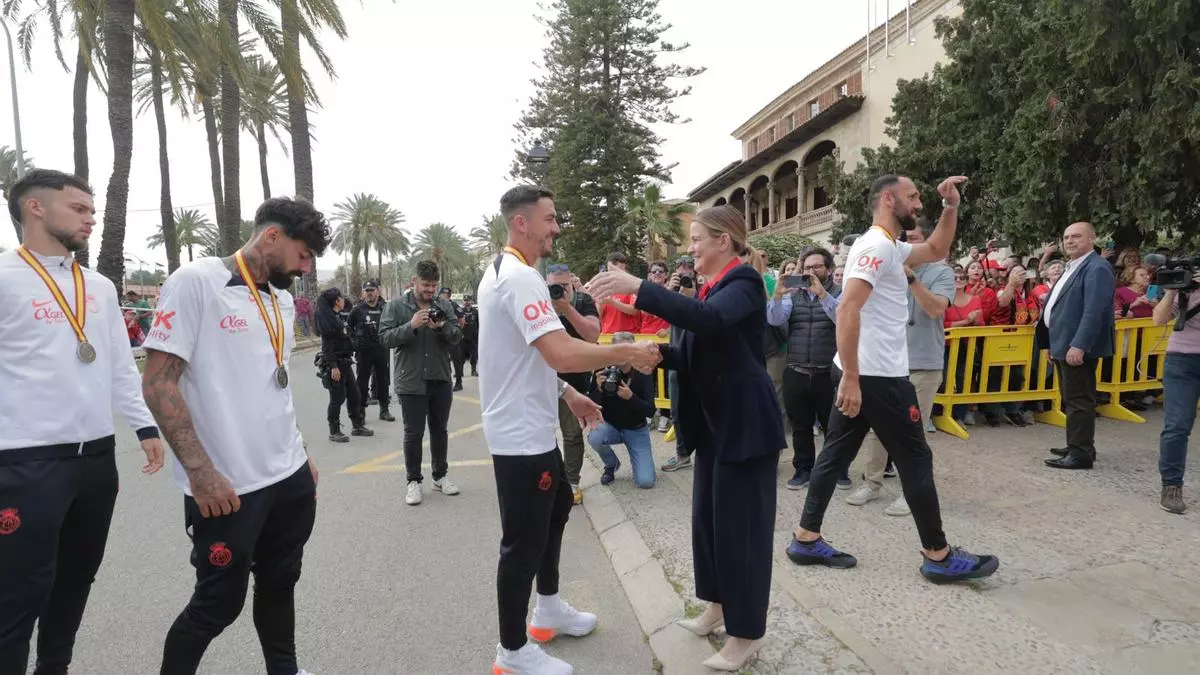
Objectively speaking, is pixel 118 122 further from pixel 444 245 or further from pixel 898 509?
pixel 444 245

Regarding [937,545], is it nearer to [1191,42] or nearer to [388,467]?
[388,467]

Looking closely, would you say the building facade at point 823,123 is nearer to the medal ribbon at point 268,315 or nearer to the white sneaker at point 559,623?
the white sneaker at point 559,623

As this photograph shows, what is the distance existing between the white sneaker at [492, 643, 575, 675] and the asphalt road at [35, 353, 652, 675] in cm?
24

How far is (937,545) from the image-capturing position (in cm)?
343

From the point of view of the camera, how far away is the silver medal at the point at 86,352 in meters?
2.43

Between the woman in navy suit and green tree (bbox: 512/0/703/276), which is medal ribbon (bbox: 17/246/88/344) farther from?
green tree (bbox: 512/0/703/276)

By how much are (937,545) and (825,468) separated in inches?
26.2

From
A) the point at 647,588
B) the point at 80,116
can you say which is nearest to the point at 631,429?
the point at 647,588

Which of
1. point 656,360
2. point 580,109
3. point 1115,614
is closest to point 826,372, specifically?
point 1115,614

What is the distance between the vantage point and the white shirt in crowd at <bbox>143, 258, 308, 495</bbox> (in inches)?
84.7

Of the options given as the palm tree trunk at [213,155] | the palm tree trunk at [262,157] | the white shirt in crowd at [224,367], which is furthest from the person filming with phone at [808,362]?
the palm tree trunk at [262,157]

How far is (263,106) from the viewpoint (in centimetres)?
2742

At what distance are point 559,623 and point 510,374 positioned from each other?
134 centimetres

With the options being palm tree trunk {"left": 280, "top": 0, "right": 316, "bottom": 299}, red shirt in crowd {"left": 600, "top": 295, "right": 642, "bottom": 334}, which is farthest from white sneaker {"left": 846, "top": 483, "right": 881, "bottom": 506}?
palm tree trunk {"left": 280, "top": 0, "right": 316, "bottom": 299}
